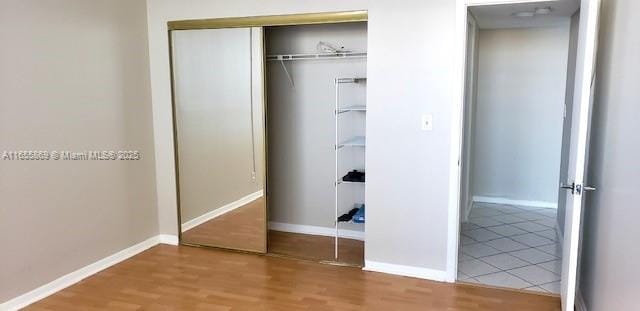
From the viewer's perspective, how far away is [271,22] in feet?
12.1

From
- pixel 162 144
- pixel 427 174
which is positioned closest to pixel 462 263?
pixel 427 174

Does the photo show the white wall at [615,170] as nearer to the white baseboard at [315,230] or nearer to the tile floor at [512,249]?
the tile floor at [512,249]

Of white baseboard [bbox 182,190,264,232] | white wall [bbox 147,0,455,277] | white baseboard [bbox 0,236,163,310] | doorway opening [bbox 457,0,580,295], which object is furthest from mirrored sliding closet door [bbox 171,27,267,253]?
doorway opening [bbox 457,0,580,295]

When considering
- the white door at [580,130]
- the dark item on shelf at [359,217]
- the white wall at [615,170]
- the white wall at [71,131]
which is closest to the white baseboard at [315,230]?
the dark item on shelf at [359,217]

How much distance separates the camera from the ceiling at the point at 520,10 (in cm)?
379

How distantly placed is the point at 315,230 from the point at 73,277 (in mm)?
2082

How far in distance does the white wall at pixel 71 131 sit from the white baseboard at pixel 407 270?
2.00m

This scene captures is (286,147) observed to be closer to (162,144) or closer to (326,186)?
(326,186)

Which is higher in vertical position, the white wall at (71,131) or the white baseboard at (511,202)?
the white wall at (71,131)

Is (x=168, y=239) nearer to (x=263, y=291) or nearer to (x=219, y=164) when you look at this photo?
(x=219, y=164)

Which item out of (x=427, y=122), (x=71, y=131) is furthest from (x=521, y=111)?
(x=71, y=131)

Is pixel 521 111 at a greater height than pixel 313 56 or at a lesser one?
lesser

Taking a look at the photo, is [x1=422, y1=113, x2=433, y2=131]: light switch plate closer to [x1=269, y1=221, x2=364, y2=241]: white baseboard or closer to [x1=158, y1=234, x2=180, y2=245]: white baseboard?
[x1=269, y1=221, x2=364, y2=241]: white baseboard

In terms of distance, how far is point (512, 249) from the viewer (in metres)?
4.10
